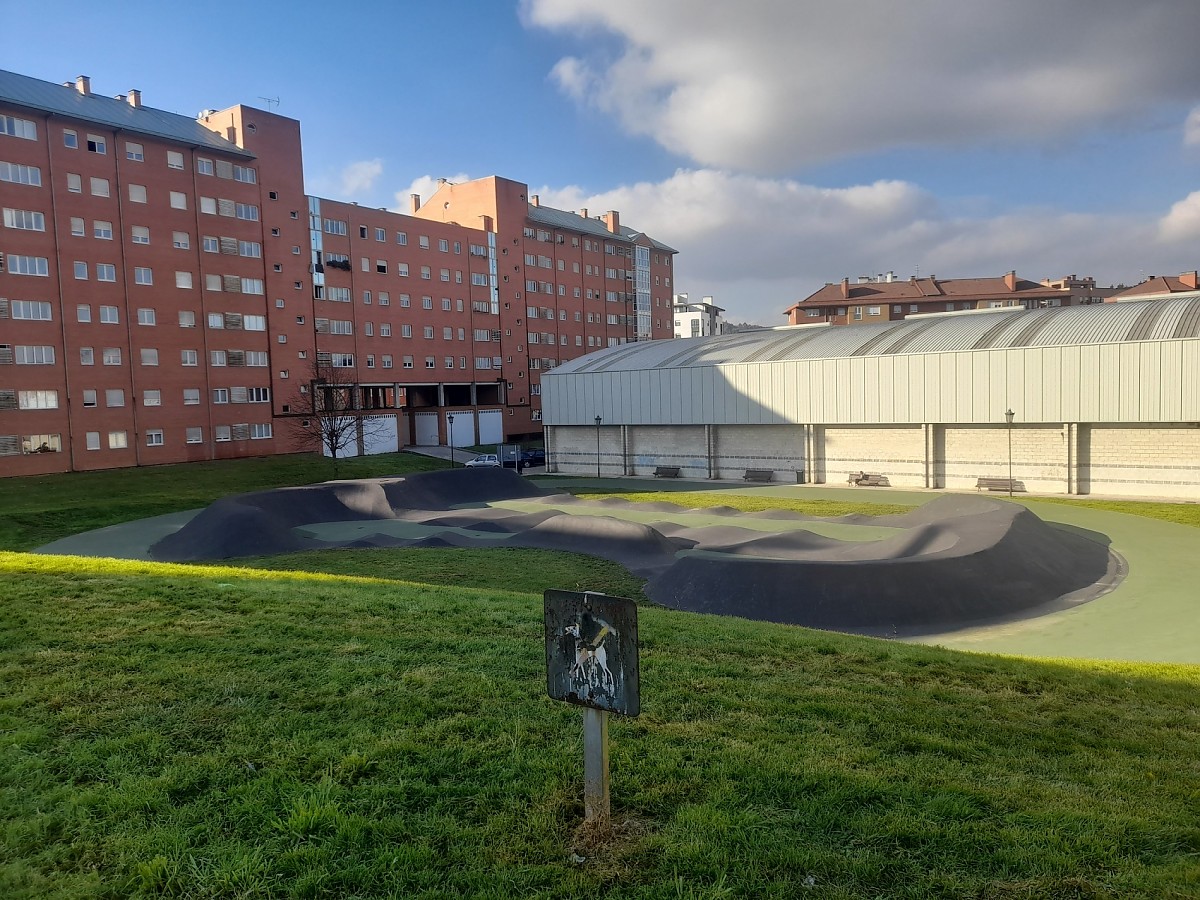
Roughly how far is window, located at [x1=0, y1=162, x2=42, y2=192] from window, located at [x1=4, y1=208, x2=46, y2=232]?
175 cm

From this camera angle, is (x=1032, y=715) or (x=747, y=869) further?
(x=1032, y=715)

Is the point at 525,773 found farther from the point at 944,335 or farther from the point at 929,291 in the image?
the point at 929,291

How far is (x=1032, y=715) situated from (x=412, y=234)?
71426mm

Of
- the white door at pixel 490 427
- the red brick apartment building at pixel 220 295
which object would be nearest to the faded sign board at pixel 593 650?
the red brick apartment building at pixel 220 295

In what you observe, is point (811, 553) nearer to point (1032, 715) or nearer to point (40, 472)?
point (1032, 715)

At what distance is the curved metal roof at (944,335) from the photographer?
33.7 meters

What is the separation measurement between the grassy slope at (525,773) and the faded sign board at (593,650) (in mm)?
854

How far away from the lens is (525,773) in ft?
16.8

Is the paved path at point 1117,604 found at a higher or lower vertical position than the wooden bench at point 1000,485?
lower

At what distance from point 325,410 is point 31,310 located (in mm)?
18548

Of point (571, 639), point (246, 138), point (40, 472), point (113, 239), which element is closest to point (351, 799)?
point (571, 639)

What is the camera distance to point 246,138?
189 ft

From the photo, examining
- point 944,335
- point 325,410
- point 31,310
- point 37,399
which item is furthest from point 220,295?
point 944,335

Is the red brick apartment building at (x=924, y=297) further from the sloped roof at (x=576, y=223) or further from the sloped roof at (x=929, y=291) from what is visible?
the sloped roof at (x=576, y=223)
